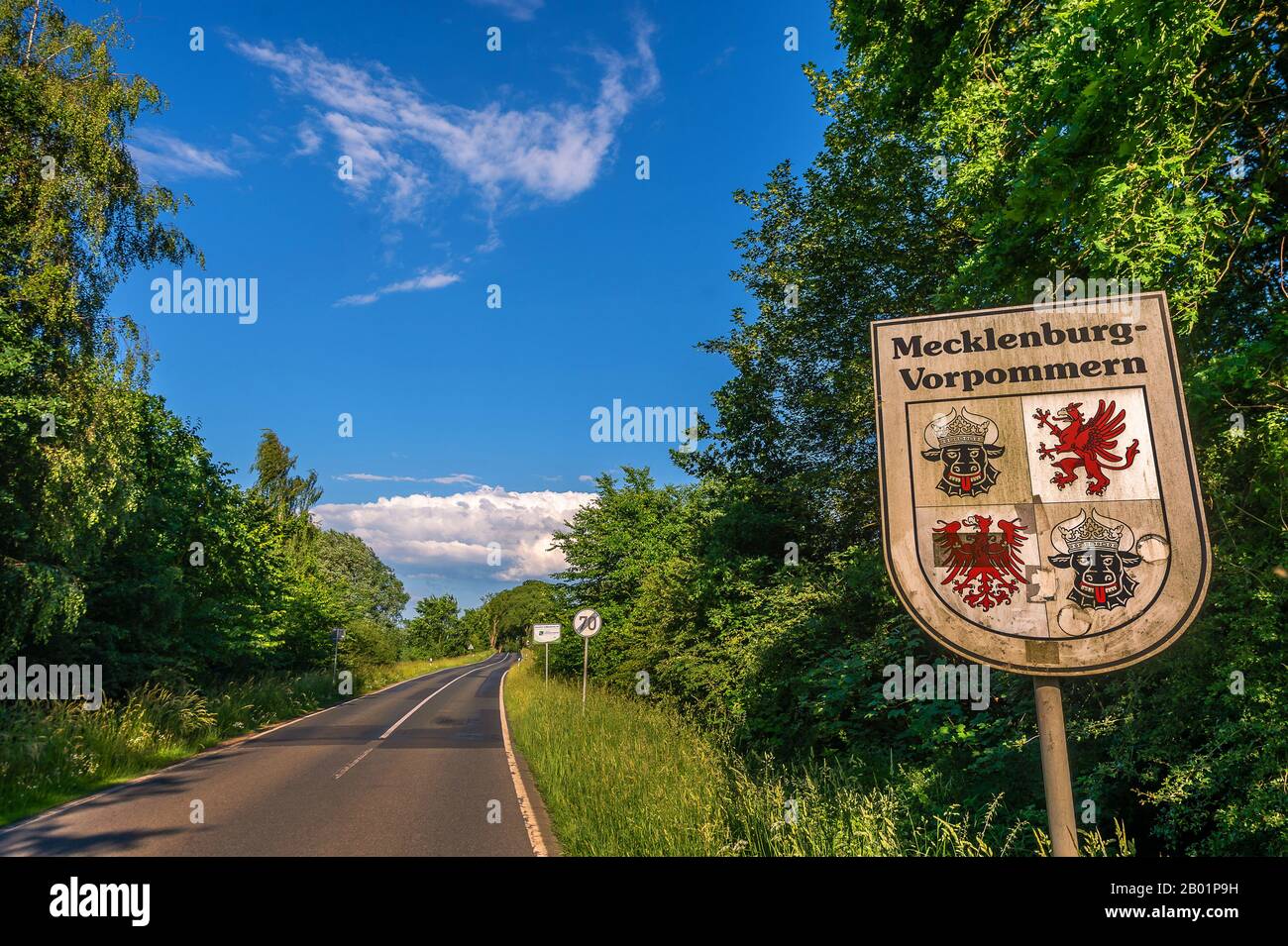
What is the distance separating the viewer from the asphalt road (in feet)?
21.3

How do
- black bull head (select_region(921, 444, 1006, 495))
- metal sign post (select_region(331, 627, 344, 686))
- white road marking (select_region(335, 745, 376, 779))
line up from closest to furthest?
black bull head (select_region(921, 444, 1006, 495)) → white road marking (select_region(335, 745, 376, 779)) → metal sign post (select_region(331, 627, 344, 686))

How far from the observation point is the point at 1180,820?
499 cm

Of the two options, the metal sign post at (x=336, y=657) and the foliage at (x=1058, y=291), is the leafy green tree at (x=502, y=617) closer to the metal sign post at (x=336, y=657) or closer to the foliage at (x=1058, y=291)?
the metal sign post at (x=336, y=657)

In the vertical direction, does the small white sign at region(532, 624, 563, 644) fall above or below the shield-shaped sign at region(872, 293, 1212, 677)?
below

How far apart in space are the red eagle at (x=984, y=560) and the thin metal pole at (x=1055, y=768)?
464mm

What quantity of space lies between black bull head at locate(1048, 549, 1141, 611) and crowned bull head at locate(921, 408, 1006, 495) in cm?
50

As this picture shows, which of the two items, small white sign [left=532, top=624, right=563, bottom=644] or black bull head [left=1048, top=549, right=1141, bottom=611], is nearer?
black bull head [left=1048, top=549, right=1141, bottom=611]

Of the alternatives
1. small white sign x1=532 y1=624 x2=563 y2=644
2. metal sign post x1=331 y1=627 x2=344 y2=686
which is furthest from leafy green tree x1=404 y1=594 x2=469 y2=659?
small white sign x1=532 y1=624 x2=563 y2=644

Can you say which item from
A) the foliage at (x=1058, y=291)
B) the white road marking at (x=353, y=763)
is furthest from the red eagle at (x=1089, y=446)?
the white road marking at (x=353, y=763)

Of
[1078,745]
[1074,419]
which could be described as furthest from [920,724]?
[1074,419]

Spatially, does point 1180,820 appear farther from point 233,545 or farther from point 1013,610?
point 233,545

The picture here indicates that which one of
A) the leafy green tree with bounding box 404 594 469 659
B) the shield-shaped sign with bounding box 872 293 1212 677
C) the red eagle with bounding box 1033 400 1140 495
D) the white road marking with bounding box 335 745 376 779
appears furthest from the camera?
the leafy green tree with bounding box 404 594 469 659

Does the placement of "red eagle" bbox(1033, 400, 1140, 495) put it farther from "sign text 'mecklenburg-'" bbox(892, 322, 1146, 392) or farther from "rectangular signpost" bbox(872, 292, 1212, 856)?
"sign text 'mecklenburg-'" bbox(892, 322, 1146, 392)

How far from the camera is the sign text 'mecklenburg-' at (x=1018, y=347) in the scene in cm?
309
